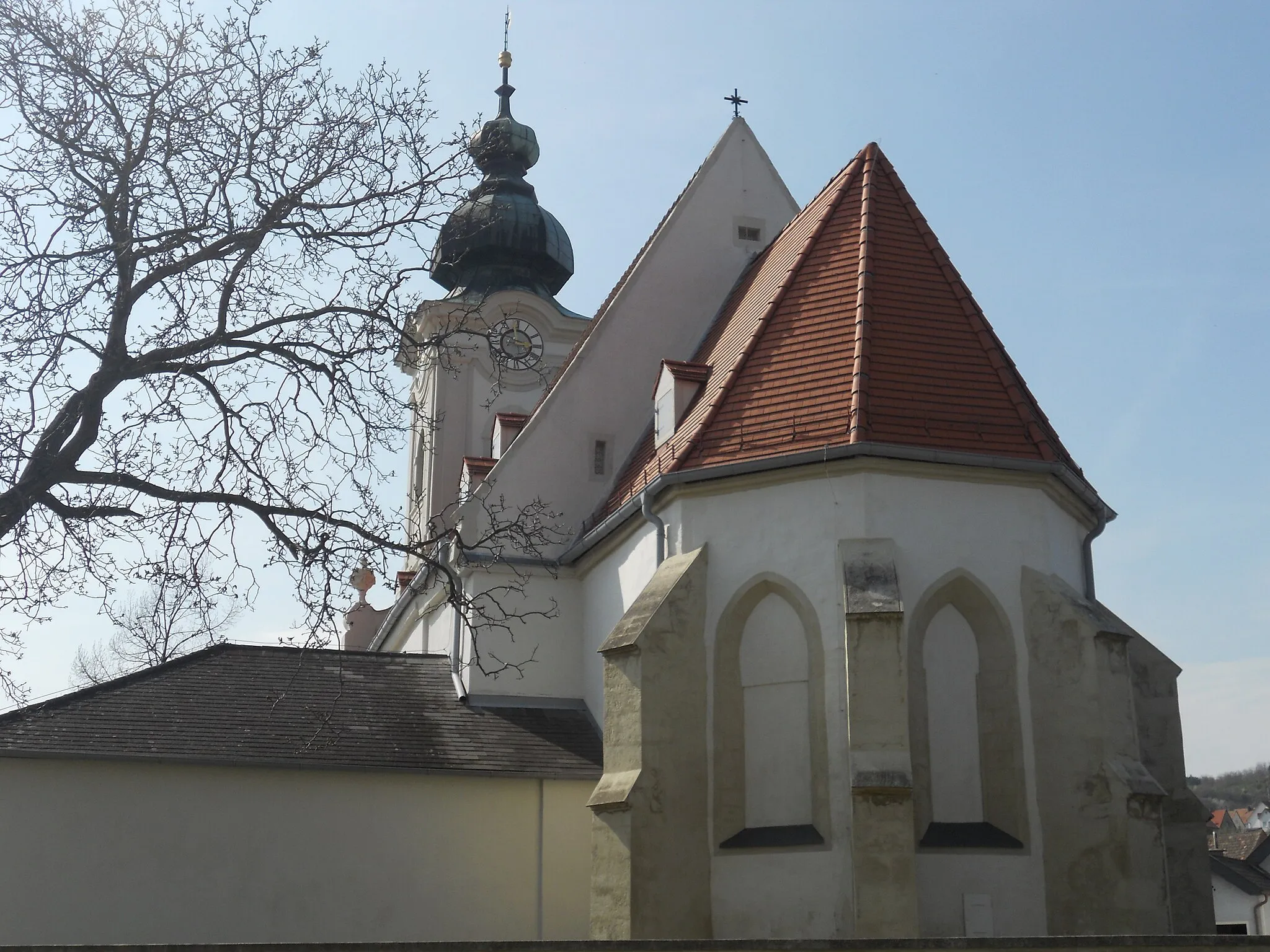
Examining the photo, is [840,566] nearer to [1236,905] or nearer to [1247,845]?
[1236,905]

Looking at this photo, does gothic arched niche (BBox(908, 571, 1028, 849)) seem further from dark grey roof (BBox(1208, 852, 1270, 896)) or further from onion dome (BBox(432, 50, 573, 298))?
dark grey roof (BBox(1208, 852, 1270, 896))

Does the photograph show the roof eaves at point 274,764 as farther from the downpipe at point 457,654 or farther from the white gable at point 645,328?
the white gable at point 645,328

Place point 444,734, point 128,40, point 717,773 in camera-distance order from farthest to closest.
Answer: point 444,734 < point 717,773 < point 128,40

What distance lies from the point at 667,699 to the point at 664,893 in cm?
188

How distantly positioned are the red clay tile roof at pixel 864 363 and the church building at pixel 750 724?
1.9 inches

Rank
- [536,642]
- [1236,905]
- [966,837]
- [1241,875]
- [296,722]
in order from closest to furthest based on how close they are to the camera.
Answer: [966,837] → [296,722] → [536,642] → [1241,875] → [1236,905]

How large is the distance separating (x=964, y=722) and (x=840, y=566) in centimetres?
200

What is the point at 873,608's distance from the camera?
1350 centimetres

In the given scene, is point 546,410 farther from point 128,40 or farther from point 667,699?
point 128,40

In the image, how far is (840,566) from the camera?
14367mm

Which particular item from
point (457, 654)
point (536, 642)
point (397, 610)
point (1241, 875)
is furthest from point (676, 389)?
point (1241, 875)

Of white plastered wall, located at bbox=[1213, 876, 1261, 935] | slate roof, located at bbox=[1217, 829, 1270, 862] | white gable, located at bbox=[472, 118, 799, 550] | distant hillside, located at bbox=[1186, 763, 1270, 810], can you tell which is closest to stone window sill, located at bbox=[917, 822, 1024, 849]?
white gable, located at bbox=[472, 118, 799, 550]

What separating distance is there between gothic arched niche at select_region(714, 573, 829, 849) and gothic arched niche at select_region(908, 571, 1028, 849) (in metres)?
0.96

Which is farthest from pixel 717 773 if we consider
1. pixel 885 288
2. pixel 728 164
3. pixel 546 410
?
pixel 728 164
